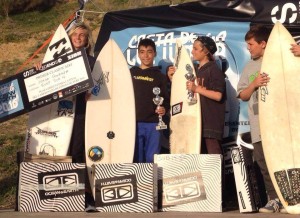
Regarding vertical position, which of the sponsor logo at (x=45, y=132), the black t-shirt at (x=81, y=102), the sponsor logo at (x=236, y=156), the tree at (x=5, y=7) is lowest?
the sponsor logo at (x=236, y=156)

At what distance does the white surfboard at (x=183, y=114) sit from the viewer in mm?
6598

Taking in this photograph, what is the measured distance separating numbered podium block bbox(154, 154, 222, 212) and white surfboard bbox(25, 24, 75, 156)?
1.18 m

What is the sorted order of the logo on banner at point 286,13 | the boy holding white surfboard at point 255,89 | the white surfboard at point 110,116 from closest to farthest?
the boy holding white surfboard at point 255,89 → the white surfboard at point 110,116 → the logo on banner at point 286,13

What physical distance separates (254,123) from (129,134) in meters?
1.31

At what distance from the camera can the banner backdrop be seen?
7.01 meters

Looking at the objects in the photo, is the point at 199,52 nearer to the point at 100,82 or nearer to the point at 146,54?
the point at 146,54

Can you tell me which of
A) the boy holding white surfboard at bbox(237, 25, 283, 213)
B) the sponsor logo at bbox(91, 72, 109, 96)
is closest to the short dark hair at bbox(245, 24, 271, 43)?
the boy holding white surfboard at bbox(237, 25, 283, 213)

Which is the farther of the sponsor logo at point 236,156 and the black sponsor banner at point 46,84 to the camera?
the black sponsor banner at point 46,84

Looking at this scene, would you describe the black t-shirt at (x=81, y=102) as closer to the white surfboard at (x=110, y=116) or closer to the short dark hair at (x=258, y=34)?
the white surfboard at (x=110, y=116)

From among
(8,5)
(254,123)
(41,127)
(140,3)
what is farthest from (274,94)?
(8,5)

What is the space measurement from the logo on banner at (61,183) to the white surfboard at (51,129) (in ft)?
2.06

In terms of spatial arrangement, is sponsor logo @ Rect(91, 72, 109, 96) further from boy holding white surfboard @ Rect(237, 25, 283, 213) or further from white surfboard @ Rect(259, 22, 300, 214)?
white surfboard @ Rect(259, 22, 300, 214)

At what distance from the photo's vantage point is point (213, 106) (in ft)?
21.4

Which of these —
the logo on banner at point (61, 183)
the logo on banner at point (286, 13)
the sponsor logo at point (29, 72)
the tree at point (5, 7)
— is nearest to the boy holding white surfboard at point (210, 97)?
the logo on banner at point (286, 13)
